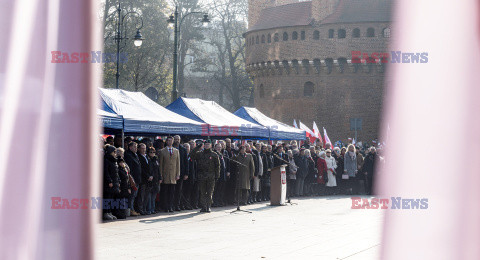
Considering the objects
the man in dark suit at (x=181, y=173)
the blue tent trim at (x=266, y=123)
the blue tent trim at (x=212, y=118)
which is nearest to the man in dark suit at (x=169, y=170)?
the man in dark suit at (x=181, y=173)

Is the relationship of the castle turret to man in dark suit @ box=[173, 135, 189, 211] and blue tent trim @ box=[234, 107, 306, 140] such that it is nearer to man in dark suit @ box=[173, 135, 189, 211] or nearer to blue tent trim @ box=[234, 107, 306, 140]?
blue tent trim @ box=[234, 107, 306, 140]

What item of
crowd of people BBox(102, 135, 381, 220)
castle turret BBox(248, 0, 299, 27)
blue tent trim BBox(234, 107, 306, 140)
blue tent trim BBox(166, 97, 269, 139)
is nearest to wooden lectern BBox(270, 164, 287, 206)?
crowd of people BBox(102, 135, 381, 220)

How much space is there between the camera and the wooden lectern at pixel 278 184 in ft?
65.2

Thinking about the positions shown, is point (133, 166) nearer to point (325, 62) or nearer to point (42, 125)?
point (42, 125)

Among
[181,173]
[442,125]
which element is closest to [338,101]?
[181,173]

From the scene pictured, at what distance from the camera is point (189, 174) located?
18109mm

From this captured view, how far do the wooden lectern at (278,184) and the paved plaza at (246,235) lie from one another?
74.8 inches

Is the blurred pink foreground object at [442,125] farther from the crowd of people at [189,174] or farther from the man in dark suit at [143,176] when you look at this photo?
the man in dark suit at [143,176]

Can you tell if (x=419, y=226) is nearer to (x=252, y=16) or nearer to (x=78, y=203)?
(x=78, y=203)

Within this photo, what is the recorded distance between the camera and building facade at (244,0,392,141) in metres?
52.1

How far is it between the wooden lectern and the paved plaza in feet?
6.23

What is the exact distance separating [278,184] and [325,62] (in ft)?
113

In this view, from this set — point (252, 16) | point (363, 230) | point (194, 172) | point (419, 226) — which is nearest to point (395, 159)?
point (419, 226)

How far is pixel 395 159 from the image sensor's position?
154 inches
